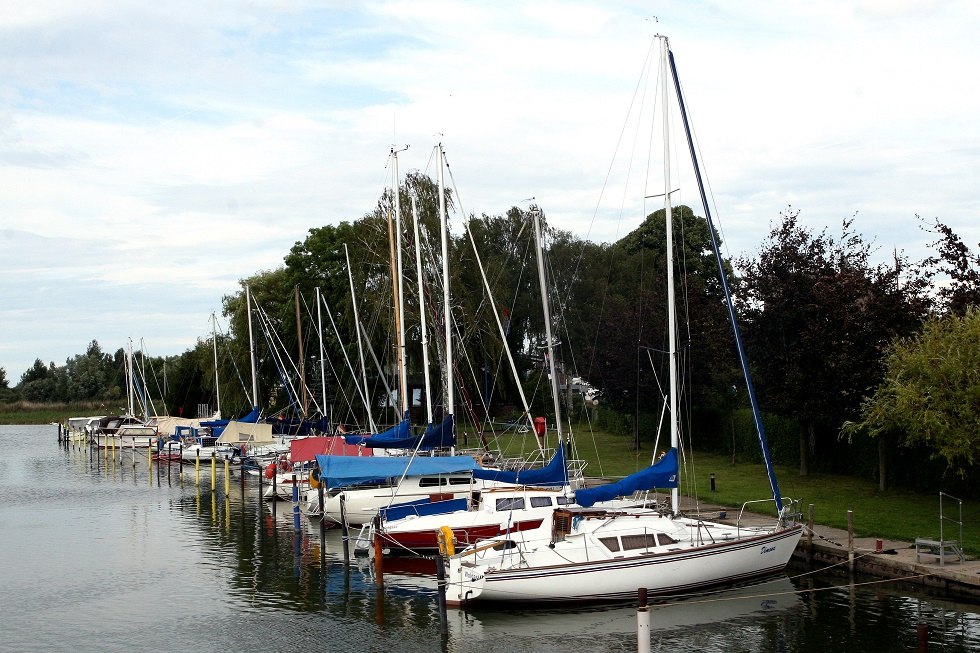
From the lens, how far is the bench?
2858 cm

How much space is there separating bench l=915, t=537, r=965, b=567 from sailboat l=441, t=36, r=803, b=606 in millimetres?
3242

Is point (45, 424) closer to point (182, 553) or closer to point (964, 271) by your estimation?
point (182, 553)

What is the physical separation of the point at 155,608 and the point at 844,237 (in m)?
32.1

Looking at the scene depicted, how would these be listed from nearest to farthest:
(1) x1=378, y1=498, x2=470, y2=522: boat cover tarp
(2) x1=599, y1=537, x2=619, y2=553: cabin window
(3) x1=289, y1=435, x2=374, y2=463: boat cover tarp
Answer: (2) x1=599, y1=537, x2=619, y2=553: cabin window
(1) x1=378, y1=498, x2=470, y2=522: boat cover tarp
(3) x1=289, y1=435, x2=374, y2=463: boat cover tarp

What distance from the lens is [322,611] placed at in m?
29.5

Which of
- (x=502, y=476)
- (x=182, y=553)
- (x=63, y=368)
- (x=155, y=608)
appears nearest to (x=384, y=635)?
(x=155, y=608)

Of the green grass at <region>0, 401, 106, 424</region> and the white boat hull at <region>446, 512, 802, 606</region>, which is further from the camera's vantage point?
the green grass at <region>0, 401, 106, 424</region>

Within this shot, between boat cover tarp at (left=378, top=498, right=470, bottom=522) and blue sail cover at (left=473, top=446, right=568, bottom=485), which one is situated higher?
blue sail cover at (left=473, top=446, right=568, bottom=485)

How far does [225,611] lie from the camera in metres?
29.9

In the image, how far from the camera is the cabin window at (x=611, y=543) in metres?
28.8

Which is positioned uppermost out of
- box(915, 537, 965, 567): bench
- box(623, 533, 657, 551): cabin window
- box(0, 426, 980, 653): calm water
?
box(623, 533, 657, 551): cabin window

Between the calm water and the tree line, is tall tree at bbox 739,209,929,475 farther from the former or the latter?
the calm water

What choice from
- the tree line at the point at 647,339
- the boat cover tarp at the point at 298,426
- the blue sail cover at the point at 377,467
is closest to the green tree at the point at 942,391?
the tree line at the point at 647,339

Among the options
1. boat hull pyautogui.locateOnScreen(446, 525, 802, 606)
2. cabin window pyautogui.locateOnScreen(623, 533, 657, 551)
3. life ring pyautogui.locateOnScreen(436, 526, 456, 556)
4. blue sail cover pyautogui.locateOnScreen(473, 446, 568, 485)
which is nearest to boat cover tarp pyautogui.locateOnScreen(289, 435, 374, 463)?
blue sail cover pyautogui.locateOnScreen(473, 446, 568, 485)
